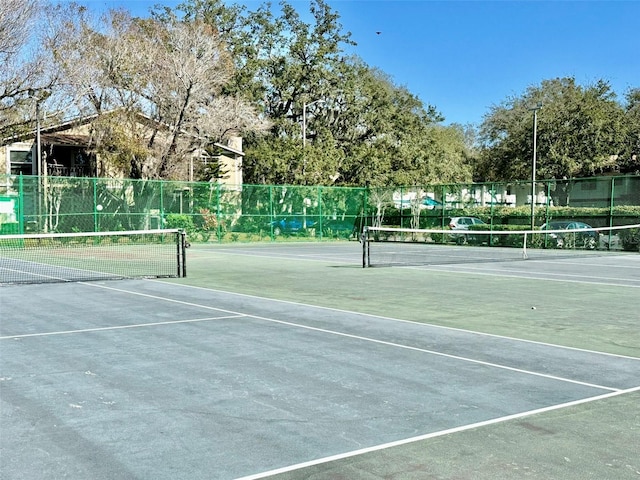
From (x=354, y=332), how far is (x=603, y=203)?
2328cm

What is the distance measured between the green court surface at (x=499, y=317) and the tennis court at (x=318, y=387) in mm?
24

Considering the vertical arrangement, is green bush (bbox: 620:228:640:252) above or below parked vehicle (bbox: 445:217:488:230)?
below

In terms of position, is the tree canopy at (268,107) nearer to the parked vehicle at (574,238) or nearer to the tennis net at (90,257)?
the tennis net at (90,257)

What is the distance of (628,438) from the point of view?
439cm

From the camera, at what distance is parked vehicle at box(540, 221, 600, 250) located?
91.9 ft

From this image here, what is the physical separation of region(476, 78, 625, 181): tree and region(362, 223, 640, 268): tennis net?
1856 centimetres

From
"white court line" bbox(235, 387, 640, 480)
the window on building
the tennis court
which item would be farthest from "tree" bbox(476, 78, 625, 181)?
"white court line" bbox(235, 387, 640, 480)

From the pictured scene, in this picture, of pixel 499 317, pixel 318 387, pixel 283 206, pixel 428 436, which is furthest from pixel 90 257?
pixel 428 436

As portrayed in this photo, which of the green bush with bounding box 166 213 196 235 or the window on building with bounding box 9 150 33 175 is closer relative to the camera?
the green bush with bounding box 166 213 196 235

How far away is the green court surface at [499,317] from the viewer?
3.90m

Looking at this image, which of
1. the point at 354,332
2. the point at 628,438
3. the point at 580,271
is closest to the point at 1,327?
the point at 354,332

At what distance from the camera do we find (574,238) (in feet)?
93.0

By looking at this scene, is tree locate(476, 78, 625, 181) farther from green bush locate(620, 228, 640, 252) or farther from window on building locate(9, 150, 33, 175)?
window on building locate(9, 150, 33, 175)

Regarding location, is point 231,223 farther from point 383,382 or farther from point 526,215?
point 383,382
